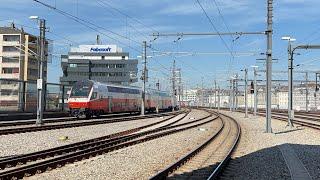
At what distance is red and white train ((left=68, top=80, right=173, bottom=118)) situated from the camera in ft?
147

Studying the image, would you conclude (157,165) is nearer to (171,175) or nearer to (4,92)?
(171,175)

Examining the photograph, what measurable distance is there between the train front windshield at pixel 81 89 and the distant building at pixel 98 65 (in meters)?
99.9

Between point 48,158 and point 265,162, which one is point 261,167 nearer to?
point 265,162

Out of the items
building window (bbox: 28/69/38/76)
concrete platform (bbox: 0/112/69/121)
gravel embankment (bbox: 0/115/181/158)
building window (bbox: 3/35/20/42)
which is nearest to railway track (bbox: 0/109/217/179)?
gravel embankment (bbox: 0/115/181/158)

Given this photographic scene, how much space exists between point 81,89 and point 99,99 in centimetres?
215

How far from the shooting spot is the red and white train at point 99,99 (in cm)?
4469

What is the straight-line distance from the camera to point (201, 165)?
52.2 ft

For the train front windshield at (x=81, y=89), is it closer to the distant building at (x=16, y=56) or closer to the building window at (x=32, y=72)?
the distant building at (x=16, y=56)

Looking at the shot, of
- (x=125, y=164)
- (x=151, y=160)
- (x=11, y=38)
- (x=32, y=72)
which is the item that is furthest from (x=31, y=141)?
(x=11, y=38)

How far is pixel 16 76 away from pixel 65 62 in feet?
140

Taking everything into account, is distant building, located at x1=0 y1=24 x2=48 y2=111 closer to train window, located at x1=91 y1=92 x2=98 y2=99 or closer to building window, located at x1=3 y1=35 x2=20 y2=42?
building window, located at x1=3 y1=35 x2=20 y2=42

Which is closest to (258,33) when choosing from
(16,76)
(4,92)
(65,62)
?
(4,92)

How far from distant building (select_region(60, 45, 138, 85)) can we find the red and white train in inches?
3428

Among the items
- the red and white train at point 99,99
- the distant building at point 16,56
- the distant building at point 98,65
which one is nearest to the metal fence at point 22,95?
the red and white train at point 99,99
